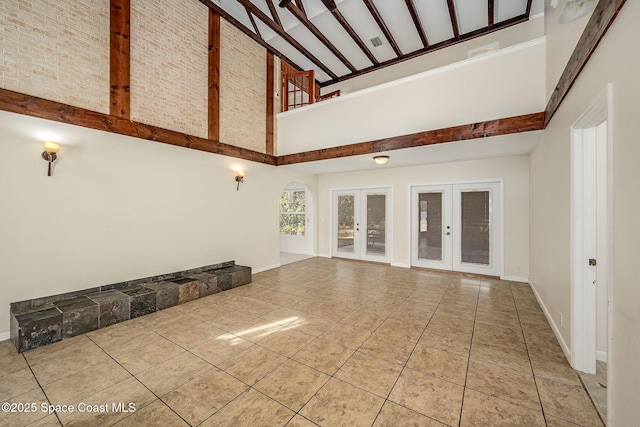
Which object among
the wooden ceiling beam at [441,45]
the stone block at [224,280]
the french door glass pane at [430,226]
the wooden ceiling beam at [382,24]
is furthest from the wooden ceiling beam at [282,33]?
the stone block at [224,280]

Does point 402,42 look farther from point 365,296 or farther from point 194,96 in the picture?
point 365,296

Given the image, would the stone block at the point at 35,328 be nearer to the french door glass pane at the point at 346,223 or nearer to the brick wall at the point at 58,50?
the brick wall at the point at 58,50

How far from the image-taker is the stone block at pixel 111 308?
10.5 ft

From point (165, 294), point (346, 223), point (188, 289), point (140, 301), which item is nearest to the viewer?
point (140, 301)

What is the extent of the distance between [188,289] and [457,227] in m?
5.53

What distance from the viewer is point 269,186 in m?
6.29

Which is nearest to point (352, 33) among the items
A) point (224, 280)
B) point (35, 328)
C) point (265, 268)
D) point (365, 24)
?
point (365, 24)

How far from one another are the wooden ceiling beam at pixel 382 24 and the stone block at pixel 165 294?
6112 mm

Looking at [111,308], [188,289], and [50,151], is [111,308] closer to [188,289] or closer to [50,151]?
[188,289]

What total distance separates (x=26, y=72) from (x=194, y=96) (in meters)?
2.09

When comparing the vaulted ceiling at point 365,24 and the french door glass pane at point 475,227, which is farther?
the french door glass pane at point 475,227

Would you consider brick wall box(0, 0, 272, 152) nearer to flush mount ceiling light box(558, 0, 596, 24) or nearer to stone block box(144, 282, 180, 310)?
stone block box(144, 282, 180, 310)

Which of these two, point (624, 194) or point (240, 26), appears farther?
point (240, 26)

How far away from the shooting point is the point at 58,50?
10.8 feet
